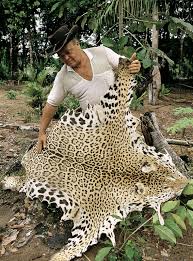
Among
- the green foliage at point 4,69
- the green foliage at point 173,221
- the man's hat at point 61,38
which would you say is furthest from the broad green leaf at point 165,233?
the green foliage at point 4,69

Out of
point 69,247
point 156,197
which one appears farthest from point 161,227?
point 69,247

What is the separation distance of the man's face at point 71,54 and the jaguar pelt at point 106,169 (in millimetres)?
383

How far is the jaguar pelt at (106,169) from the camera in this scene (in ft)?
10.7

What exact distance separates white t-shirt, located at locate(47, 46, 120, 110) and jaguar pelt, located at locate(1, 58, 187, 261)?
6cm

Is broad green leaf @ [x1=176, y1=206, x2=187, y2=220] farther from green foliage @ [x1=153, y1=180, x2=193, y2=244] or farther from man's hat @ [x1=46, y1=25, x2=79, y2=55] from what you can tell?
man's hat @ [x1=46, y1=25, x2=79, y2=55]

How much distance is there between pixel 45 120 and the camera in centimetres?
350

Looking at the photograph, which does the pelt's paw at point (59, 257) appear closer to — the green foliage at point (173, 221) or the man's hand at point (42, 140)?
the green foliage at point (173, 221)

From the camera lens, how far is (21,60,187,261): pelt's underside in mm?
3258

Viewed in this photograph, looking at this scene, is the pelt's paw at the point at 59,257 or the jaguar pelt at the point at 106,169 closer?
the pelt's paw at the point at 59,257

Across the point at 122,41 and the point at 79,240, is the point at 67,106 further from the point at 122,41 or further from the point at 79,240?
the point at 79,240

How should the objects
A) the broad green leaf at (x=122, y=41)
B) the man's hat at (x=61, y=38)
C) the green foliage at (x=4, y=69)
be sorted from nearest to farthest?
1. the man's hat at (x=61, y=38)
2. the broad green leaf at (x=122, y=41)
3. the green foliage at (x=4, y=69)

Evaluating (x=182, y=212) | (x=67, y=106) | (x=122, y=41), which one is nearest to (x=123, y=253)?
(x=182, y=212)

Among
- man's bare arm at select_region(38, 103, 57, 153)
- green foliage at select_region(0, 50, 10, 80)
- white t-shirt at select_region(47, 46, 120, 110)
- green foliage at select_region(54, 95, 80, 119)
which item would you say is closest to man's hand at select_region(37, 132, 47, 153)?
man's bare arm at select_region(38, 103, 57, 153)

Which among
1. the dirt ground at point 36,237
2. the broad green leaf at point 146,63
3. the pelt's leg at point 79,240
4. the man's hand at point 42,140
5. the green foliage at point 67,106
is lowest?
the green foliage at point 67,106
